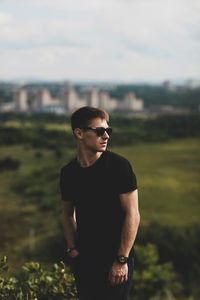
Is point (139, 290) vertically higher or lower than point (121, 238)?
lower

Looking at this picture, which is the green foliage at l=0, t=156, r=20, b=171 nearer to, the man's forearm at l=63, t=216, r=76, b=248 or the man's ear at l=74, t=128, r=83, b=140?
the man's forearm at l=63, t=216, r=76, b=248

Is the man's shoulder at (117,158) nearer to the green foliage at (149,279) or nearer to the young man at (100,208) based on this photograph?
the young man at (100,208)

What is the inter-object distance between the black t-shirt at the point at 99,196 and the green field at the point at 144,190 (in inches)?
997

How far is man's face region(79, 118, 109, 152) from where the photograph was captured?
12.0ft

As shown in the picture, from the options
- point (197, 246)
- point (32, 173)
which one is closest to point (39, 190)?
point (32, 173)

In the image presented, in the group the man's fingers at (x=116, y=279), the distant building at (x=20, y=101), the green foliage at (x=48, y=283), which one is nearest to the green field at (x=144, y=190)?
the green foliage at (x=48, y=283)

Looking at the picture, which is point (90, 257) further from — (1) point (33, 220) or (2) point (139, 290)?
(1) point (33, 220)

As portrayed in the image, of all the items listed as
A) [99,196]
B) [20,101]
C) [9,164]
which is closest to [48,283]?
[99,196]

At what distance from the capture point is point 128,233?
140 inches

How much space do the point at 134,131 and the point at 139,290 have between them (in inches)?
2110

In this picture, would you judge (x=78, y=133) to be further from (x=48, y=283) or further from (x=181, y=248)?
(x=181, y=248)

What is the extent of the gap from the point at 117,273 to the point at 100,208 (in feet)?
1.40

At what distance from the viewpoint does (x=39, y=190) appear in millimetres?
43750

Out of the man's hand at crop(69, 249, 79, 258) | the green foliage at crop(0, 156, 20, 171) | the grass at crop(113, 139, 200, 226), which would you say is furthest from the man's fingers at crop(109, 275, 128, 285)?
the green foliage at crop(0, 156, 20, 171)
